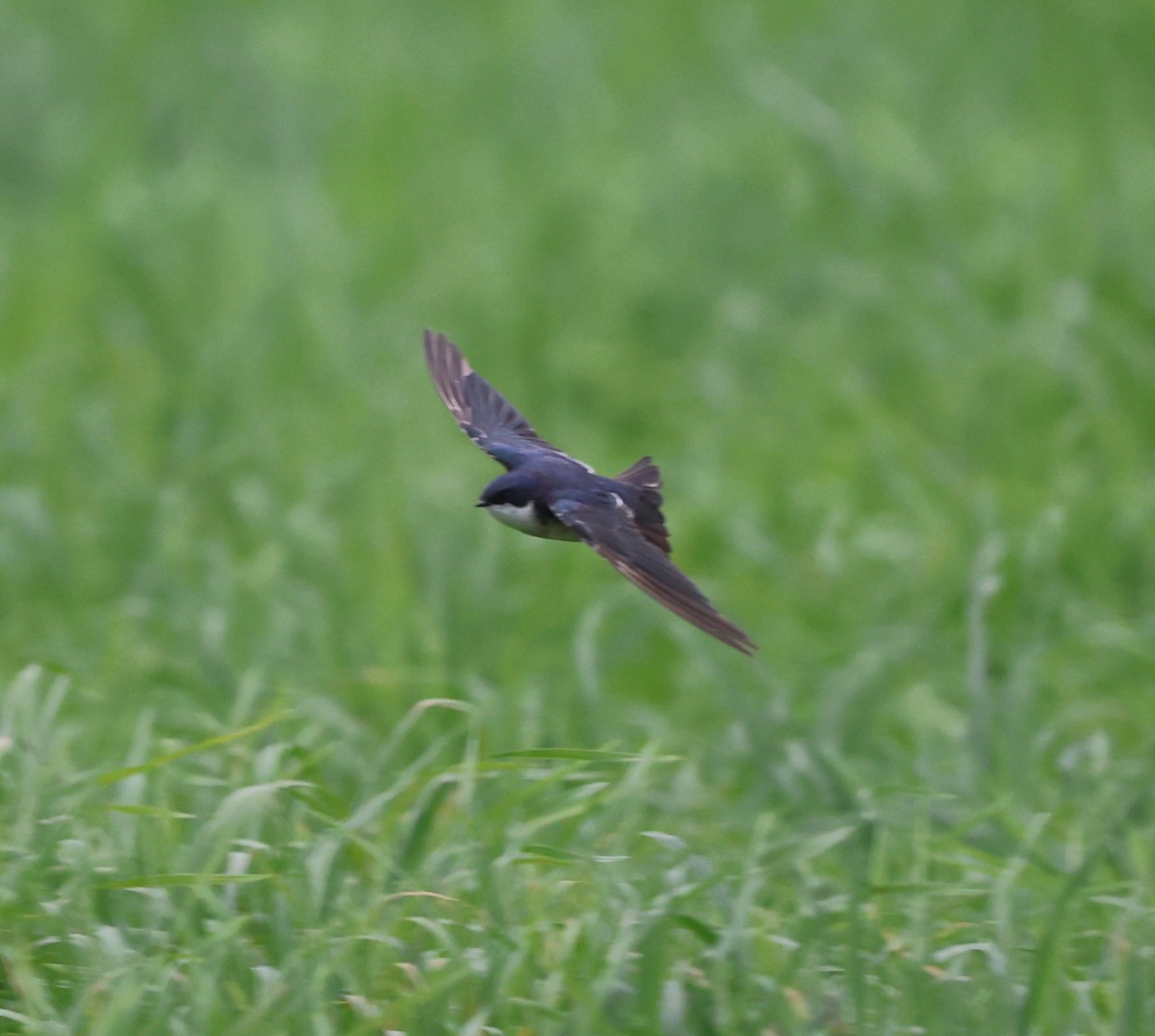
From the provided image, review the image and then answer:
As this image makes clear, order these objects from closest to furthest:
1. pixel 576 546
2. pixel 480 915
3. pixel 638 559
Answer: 1. pixel 638 559
2. pixel 480 915
3. pixel 576 546

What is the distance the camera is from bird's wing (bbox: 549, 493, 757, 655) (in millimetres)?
2465

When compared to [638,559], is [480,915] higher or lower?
lower

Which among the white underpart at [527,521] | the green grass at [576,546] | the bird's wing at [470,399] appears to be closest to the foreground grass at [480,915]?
the green grass at [576,546]

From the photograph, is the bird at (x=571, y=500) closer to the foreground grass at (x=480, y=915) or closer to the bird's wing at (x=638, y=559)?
the bird's wing at (x=638, y=559)

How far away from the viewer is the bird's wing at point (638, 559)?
8.09 ft

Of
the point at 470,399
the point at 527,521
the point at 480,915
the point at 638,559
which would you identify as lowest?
the point at 480,915

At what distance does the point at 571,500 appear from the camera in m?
2.92

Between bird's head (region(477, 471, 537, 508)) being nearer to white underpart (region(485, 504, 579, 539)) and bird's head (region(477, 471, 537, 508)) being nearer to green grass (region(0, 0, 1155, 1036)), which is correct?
white underpart (region(485, 504, 579, 539))

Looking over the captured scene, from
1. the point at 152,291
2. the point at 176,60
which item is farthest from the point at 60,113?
the point at 152,291

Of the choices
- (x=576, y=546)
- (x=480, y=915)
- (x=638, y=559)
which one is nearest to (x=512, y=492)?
(x=638, y=559)

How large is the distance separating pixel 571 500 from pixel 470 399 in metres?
0.73

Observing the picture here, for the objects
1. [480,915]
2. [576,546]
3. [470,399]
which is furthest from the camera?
[576,546]

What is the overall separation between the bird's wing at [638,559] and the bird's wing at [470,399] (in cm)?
55

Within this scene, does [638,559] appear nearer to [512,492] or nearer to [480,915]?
[512,492]
